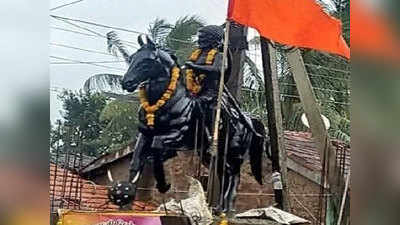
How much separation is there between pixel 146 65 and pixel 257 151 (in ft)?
2.11

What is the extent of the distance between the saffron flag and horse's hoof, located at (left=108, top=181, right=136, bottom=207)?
868 millimetres

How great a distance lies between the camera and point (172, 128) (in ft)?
9.29

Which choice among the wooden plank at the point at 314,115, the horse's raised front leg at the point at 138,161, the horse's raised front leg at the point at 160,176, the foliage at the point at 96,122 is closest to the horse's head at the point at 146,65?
the foliage at the point at 96,122

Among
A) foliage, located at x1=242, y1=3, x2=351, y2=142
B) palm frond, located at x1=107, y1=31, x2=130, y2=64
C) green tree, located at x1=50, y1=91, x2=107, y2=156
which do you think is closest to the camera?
green tree, located at x1=50, y1=91, x2=107, y2=156

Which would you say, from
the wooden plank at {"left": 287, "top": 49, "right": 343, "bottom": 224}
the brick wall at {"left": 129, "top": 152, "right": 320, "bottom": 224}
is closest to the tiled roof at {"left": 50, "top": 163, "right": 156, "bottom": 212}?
the brick wall at {"left": 129, "top": 152, "right": 320, "bottom": 224}

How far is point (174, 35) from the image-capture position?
2.74 m

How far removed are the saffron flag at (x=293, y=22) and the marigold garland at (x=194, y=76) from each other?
0.25m

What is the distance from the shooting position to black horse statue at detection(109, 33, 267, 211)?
2.76m

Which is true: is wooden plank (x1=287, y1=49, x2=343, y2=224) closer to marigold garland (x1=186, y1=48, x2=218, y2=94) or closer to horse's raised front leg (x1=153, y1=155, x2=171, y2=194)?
marigold garland (x1=186, y1=48, x2=218, y2=94)

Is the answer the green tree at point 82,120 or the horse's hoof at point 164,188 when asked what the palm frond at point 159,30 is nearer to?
the green tree at point 82,120

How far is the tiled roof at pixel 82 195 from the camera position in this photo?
8.38 feet

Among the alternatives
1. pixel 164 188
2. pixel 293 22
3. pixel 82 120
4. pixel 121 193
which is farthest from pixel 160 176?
pixel 293 22
